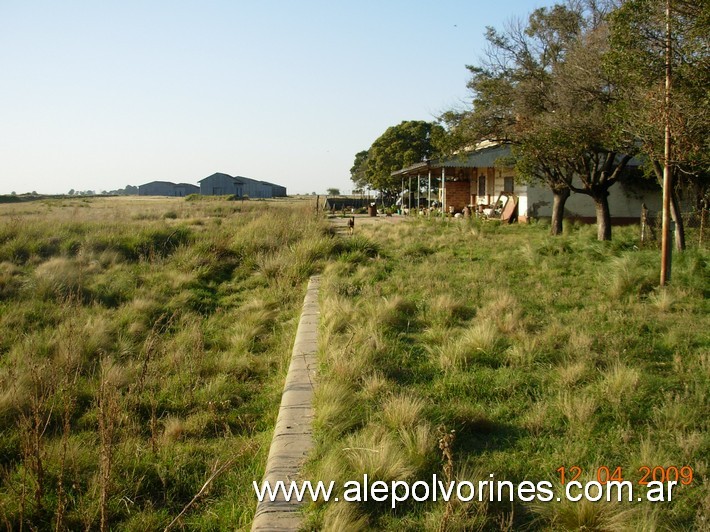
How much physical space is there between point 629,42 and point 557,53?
20.8 feet

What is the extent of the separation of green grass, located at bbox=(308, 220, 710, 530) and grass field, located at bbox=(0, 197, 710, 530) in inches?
0.7

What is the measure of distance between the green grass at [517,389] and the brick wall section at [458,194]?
2266cm

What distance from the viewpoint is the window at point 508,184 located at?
27267 millimetres

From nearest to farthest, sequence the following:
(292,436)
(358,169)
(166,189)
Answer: (292,436) → (358,169) → (166,189)

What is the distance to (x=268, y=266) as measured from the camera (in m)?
12.8

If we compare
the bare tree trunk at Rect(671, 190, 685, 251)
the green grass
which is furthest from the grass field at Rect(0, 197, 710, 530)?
the bare tree trunk at Rect(671, 190, 685, 251)

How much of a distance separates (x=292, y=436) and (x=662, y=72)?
29.3 feet

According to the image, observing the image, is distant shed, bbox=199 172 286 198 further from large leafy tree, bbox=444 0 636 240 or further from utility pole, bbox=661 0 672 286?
utility pole, bbox=661 0 672 286

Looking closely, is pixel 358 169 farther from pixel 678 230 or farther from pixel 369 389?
pixel 369 389

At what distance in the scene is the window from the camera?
1074 inches

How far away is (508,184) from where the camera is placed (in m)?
27.6

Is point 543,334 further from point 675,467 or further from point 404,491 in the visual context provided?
point 404,491

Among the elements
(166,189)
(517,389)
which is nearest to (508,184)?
(517,389)

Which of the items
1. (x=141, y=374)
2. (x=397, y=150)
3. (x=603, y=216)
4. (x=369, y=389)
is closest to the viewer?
(x=369, y=389)
